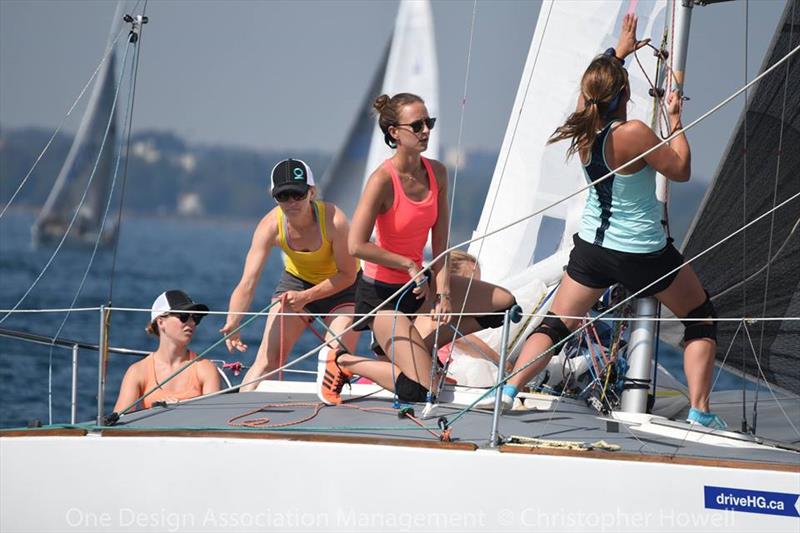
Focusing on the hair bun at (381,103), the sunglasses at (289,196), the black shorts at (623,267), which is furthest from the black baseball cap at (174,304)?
the black shorts at (623,267)

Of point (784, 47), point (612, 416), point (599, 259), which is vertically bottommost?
point (612, 416)

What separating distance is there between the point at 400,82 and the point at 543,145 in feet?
17.4

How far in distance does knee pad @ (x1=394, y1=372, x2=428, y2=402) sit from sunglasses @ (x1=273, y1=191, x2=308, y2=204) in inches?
32.9

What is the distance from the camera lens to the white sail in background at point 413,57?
11578mm

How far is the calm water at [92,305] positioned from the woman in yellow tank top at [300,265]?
3.57ft

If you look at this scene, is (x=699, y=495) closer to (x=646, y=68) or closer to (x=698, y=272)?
(x=698, y=272)

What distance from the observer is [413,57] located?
12.0 metres

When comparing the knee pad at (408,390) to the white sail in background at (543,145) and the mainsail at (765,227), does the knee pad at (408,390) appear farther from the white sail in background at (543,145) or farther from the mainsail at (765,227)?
the white sail in background at (543,145)

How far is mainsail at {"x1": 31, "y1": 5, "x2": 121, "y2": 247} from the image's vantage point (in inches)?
254

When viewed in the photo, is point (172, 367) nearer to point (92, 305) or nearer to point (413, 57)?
point (413, 57)

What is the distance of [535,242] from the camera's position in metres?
6.21

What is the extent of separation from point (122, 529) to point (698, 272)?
2.95 meters

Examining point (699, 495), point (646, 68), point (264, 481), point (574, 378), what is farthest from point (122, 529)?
point (646, 68)

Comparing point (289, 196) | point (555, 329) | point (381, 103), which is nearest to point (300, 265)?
point (289, 196)
